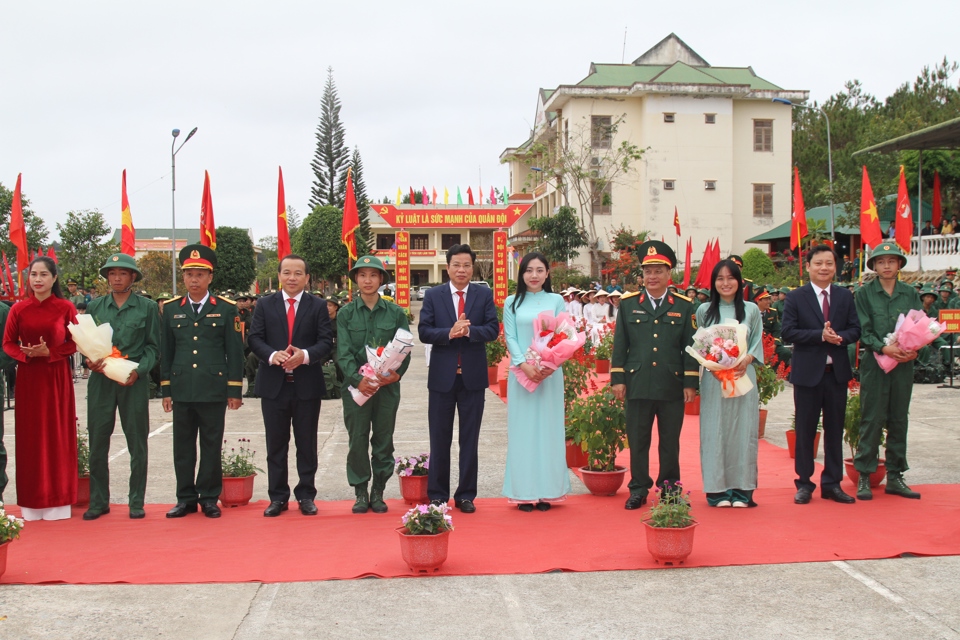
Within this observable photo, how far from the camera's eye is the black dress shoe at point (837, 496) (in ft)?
20.4

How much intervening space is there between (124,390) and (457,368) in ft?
7.49

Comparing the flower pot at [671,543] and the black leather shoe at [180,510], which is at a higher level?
the flower pot at [671,543]

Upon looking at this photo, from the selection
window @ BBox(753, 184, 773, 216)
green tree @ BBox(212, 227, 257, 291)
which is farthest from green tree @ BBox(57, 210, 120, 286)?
window @ BBox(753, 184, 773, 216)

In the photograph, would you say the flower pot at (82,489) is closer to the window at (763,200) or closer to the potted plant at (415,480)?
the potted plant at (415,480)

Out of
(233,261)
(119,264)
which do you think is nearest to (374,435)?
(119,264)

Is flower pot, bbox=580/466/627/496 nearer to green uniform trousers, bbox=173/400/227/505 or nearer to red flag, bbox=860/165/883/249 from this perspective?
green uniform trousers, bbox=173/400/227/505

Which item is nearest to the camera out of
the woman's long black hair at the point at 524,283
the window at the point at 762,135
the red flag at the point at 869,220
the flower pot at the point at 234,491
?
the woman's long black hair at the point at 524,283

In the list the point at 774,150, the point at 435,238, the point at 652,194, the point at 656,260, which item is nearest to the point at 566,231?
the point at 652,194

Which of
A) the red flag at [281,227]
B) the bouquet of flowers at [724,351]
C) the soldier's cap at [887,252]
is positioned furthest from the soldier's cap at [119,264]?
the red flag at [281,227]

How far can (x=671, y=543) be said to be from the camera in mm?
4723

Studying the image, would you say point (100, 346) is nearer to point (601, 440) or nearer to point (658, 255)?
point (601, 440)

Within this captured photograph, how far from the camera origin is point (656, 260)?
6.20m

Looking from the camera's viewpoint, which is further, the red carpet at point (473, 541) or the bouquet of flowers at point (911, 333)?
the bouquet of flowers at point (911, 333)

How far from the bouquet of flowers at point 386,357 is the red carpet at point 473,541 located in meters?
0.96
